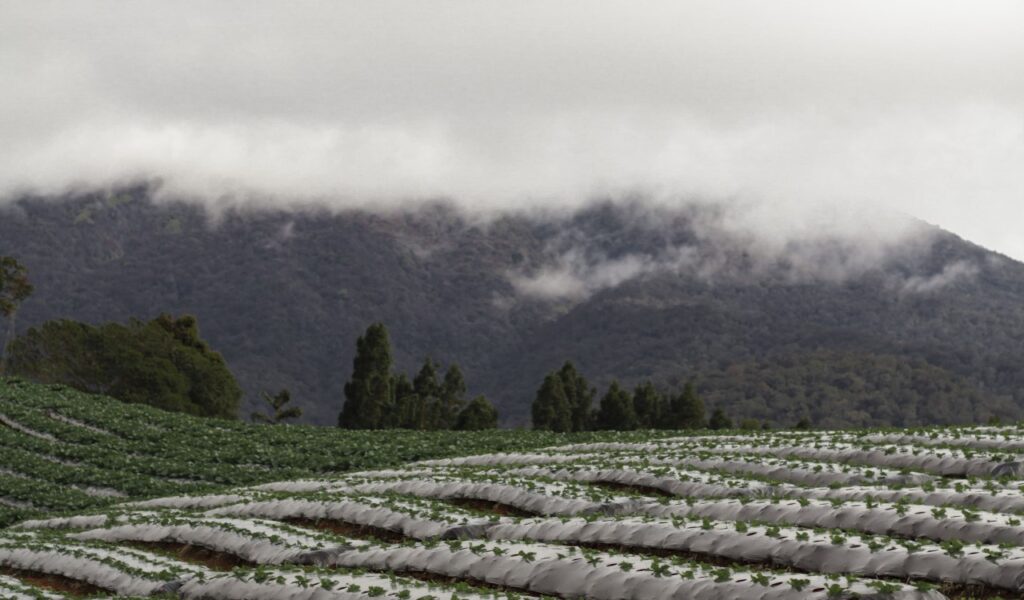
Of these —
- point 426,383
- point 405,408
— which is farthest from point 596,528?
point 426,383

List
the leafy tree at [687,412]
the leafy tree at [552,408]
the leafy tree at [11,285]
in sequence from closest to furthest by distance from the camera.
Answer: the leafy tree at [552,408] → the leafy tree at [687,412] → the leafy tree at [11,285]

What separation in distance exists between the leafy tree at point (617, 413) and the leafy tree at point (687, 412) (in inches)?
220

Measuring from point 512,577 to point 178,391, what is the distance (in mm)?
99064

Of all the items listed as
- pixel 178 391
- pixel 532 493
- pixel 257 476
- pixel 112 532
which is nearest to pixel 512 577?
pixel 532 493

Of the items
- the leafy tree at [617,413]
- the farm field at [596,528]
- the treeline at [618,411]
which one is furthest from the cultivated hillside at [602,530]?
the treeline at [618,411]

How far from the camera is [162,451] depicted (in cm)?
6031

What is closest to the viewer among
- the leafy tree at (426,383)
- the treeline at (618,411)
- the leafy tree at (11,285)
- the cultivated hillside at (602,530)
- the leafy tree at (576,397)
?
the cultivated hillside at (602,530)

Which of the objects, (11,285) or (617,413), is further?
(11,285)

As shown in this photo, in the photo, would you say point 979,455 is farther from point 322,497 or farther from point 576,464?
point 322,497

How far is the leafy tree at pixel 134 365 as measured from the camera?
117 m

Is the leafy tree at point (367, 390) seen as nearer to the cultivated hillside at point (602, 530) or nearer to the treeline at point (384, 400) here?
the treeline at point (384, 400)

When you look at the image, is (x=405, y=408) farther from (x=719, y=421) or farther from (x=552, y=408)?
(x=719, y=421)

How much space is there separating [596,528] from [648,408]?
97546 mm

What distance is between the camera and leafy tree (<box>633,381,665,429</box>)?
122 m
